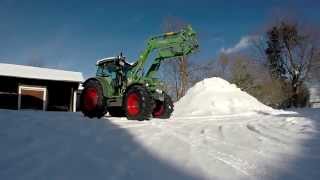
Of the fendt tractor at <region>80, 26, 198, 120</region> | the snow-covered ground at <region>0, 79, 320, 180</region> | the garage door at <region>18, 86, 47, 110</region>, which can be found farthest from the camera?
the garage door at <region>18, 86, 47, 110</region>

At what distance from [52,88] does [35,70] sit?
2589 millimetres

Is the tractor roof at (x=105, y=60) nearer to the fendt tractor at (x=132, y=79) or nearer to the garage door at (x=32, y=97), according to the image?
the fendt tractor at (x=132, y=79)

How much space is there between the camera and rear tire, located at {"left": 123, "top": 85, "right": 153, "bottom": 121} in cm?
1088

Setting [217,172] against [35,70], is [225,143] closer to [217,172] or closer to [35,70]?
[217,172]

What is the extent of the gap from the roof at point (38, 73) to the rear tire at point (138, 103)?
1449 centimetres

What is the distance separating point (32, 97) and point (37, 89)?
0.69 metres

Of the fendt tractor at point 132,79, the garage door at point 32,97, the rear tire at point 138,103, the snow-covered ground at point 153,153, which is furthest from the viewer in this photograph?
the garage door at point 32,97

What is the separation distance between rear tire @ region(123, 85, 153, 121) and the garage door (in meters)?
14.6

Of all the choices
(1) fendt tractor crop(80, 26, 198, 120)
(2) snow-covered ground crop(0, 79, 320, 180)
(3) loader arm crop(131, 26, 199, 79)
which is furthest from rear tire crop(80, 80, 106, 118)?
(2) snow-covered ground crop(0, 79, 320, 180)

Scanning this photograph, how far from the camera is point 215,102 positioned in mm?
19281

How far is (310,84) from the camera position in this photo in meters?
37.7

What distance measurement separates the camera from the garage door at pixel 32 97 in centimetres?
2408

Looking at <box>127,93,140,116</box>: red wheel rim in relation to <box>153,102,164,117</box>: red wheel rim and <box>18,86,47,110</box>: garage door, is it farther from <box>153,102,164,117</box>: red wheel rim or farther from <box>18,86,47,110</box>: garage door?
<box>18,86,47,110</box>: garage door

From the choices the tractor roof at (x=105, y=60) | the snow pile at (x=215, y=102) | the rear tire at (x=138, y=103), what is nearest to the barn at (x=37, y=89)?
the snow pile at (x=215, y=102)
